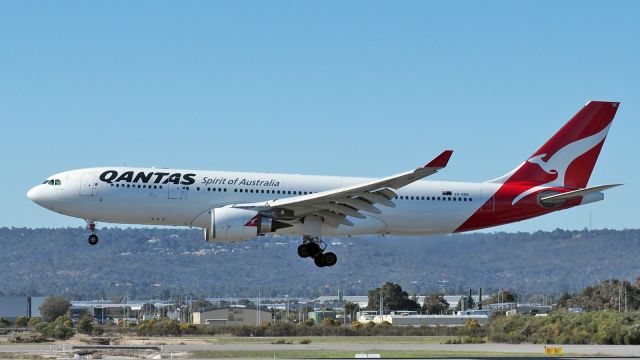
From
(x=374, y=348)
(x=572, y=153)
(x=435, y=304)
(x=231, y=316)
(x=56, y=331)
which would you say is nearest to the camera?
(x=572, y=153)

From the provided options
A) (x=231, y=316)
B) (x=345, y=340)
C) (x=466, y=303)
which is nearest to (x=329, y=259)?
(x=345, y=340)

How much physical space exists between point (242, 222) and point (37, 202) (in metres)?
8.97

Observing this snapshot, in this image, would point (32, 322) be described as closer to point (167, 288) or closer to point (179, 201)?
point (179, 201)

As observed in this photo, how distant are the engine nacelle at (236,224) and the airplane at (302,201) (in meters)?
0.04

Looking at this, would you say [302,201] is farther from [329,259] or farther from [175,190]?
[175,190]

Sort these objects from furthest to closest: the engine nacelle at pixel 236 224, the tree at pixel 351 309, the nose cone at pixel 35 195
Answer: the tree at pixel 351 309, the nose cone at pixel 35 195, the engine nacelle at pixel 236 224

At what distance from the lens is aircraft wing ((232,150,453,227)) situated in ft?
142

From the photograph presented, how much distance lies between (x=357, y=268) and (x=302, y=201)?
79.8m

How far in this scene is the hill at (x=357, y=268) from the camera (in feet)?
213

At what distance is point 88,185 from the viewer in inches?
1781

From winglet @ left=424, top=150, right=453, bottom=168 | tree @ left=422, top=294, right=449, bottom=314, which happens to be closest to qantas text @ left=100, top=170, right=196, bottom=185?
winglet @ left=424, top=150, right=453, bottom=168

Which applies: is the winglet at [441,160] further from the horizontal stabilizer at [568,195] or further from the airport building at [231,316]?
the airport building at [231,316]

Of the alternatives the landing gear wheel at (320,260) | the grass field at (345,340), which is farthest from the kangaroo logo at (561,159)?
the grass field at (345,340)

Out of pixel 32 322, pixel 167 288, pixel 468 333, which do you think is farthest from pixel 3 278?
pixel 468 333
